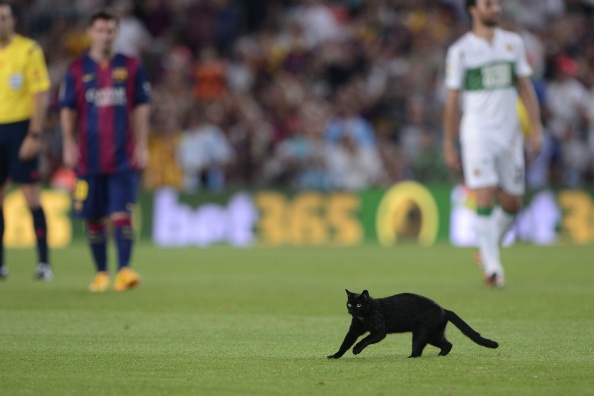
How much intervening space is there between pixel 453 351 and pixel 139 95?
541cm

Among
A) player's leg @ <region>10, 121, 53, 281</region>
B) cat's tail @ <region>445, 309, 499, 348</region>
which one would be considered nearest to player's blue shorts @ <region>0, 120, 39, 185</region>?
player's leg @ <region>10, 121, 53, 281</region>

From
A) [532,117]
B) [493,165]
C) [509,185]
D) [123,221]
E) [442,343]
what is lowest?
[123,221]

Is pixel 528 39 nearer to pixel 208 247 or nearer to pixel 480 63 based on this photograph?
pixel 208 247

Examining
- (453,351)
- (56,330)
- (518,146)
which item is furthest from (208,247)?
(453,351)

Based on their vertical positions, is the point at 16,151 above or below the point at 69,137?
below

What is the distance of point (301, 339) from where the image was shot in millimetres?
7164

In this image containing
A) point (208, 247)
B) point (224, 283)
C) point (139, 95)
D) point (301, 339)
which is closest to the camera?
point (301, 339)

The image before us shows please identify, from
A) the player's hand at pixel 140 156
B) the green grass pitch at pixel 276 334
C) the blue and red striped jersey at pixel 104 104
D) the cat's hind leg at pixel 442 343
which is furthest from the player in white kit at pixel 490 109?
the cat's hind leg at pixel 442 343

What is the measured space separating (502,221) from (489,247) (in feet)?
1.75

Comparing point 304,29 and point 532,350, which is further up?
point 304,29

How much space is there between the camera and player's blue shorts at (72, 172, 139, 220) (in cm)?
1084

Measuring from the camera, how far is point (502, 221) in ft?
37.0

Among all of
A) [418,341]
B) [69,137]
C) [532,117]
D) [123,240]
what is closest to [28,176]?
[69,137]

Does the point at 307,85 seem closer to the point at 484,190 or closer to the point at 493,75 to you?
the point at 493,75
